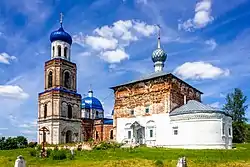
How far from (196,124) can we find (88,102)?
121 feet

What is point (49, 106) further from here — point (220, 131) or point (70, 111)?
point (220, 131)

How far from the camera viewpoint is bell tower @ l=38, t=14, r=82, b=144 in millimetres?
52594

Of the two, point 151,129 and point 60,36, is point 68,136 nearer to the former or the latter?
point 60,36

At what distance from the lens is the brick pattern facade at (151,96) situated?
41.4 metres

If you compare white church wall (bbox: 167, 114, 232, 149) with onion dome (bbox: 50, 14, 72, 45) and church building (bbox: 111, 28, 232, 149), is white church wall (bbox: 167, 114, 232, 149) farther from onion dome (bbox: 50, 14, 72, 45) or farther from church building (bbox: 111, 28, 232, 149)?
onion dome (bbox: 50, 14, 72, 45)

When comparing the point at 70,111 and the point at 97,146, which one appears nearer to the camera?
the point at 97,146

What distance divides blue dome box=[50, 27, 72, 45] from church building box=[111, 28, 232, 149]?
13806mm

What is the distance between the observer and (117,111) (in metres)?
46.5

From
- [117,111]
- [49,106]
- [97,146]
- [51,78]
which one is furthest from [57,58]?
[97,146]

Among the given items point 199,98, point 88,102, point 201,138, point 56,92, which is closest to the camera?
point 201,138

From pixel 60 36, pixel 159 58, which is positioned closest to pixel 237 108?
pixel 159 58

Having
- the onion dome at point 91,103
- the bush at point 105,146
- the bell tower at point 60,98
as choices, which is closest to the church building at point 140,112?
the bell tower at point 60,98

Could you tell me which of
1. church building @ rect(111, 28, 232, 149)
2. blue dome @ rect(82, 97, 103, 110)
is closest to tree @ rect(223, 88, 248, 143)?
church building @ rect(111, 28, 232, 149)

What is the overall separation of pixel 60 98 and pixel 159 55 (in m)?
16.7
